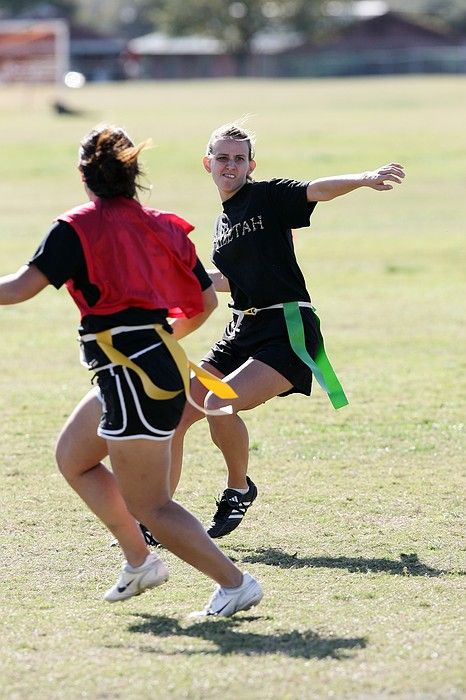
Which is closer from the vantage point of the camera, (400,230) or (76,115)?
(400,230)

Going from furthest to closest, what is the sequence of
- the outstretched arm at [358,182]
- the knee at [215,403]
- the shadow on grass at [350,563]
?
the knee at [215,403], the outstretched arm at [358,182], the shadow on grass at [350,563]

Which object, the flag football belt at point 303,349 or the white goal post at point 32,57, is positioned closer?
the flag football belt at point 303,349

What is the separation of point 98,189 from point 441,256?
14039mm

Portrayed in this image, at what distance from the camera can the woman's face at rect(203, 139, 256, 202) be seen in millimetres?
6605

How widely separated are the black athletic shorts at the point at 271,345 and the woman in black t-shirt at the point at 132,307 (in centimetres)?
141

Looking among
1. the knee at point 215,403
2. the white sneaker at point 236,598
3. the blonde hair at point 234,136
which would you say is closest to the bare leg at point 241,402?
the knee at point 215,403

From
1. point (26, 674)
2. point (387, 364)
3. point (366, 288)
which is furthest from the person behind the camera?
point (366, 288)

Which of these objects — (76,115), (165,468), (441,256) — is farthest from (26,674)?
(76,115)

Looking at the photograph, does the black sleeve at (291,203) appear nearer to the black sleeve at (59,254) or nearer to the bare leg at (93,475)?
the bare leg at (93,475)

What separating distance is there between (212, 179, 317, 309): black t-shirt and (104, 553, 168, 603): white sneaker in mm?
1750

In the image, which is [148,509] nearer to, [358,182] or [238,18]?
[358,182]

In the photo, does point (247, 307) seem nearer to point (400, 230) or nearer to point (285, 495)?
point (285, 495)

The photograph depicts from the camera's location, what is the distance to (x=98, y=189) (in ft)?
16.5

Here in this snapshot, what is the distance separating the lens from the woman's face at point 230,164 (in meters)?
6.61
